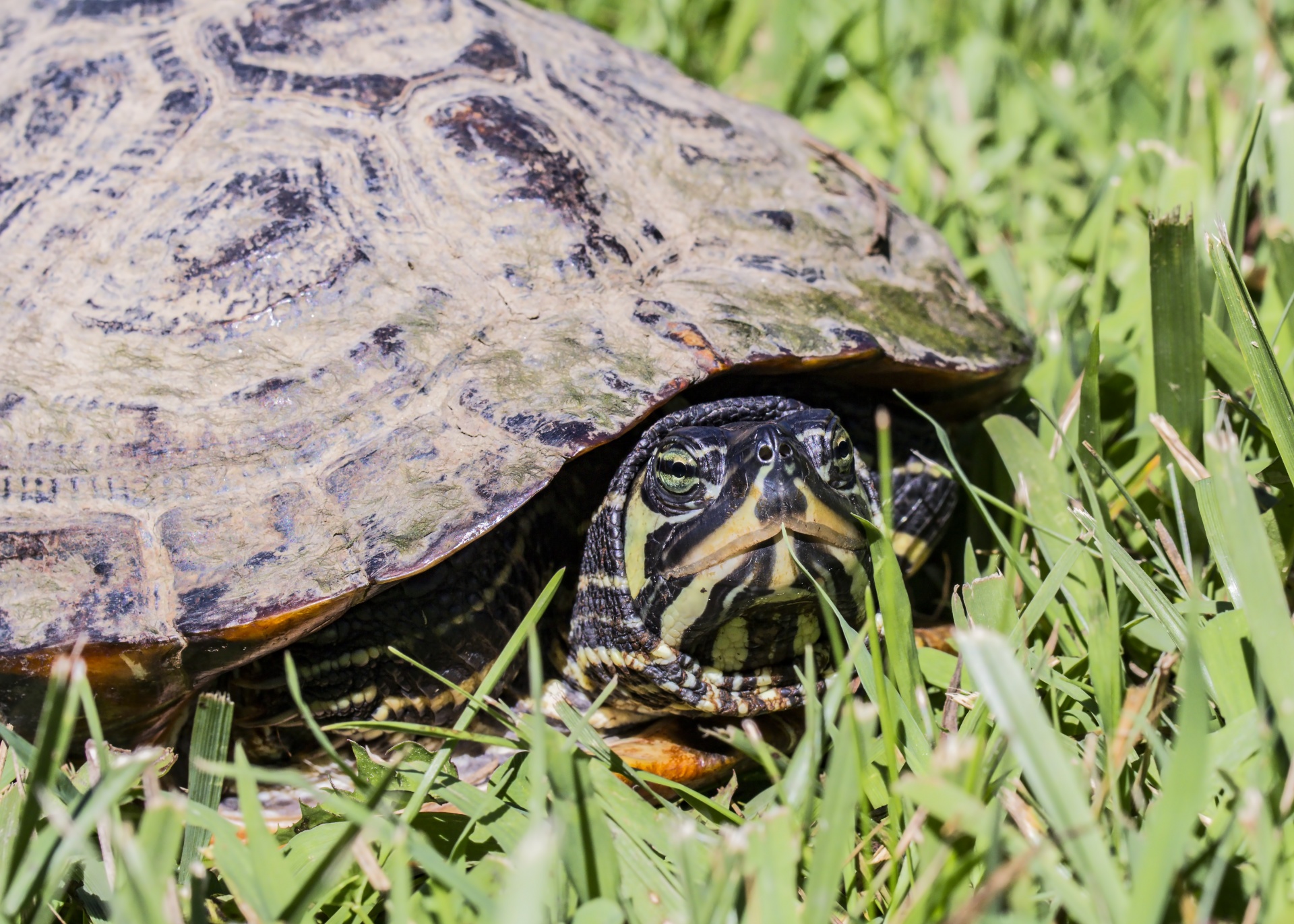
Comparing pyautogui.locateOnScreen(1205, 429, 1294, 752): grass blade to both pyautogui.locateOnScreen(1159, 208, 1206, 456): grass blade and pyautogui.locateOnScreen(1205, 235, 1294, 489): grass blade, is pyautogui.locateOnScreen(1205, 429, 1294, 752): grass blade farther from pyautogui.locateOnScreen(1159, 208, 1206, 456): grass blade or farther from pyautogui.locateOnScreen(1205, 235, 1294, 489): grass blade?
pyautogui.locateOnScreen(1159, 208, 1206, 456): grass blade

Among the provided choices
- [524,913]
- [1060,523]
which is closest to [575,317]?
[1060,523]

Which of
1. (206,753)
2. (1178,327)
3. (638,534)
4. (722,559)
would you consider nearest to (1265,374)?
(1178,327)

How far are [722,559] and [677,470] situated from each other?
0.57 ft

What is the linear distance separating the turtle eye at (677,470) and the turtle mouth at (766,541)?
4.7 inches

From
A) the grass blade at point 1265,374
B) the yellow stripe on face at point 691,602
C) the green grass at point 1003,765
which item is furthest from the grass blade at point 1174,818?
the grass blade at point 1265,374

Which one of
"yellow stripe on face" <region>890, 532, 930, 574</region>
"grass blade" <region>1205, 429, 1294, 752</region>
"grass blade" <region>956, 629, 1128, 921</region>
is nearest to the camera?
"grass blade" <region>956, 629, 1128, 921</region>

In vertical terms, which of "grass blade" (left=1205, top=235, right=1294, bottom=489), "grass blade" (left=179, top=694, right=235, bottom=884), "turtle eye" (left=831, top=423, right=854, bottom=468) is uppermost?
"grass blade" (left=1205, top=235, right=1294, bottom=489)

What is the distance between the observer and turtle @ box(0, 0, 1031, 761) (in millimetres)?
1659

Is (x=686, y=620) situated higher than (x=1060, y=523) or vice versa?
(x=1060, y=523)

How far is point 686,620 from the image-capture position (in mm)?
1747

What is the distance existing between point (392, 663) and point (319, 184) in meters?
0.93

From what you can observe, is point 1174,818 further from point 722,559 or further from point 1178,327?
point 1178,327

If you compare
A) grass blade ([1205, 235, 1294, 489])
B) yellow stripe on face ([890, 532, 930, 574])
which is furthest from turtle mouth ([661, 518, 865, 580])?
grass blade ([1205, 235, 1294, 489])

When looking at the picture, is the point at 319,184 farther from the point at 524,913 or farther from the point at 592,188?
the point at 524,913
